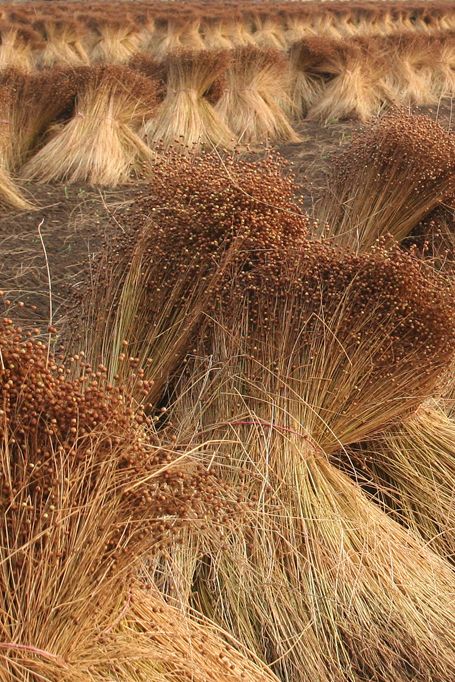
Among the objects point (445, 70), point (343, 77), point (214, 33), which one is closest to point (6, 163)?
point (343, 77)

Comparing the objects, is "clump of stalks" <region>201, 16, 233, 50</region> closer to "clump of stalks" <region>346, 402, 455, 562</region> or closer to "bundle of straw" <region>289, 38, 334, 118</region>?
"bundle of straw" <region>289, 38, 334, 118</region>

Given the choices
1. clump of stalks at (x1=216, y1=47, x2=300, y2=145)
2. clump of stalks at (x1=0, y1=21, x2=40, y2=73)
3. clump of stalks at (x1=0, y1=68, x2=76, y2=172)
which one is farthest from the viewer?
clump of stalks at (x1=0, y1=21, x2=40, y2=73)

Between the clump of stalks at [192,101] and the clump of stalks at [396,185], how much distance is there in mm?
2922

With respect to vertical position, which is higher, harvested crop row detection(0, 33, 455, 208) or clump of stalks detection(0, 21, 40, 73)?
harvested crop row detection(0, 33, 455, 208)

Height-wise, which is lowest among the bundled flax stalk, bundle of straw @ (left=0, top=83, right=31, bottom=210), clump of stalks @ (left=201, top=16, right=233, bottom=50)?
bundle of straw @ (left=0, top=83, right=31, bottom=210)

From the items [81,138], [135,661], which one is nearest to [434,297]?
[135,661]

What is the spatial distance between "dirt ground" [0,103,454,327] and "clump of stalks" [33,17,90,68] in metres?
6.27

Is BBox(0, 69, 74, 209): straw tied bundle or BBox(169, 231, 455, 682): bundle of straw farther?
BBox(0, 69, 74, 209): straw tied bundle

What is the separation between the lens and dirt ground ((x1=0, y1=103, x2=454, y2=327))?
372cm

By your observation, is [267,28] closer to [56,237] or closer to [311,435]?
[56,237]

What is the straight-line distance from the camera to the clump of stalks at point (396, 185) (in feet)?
12.8

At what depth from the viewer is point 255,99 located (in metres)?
7.70

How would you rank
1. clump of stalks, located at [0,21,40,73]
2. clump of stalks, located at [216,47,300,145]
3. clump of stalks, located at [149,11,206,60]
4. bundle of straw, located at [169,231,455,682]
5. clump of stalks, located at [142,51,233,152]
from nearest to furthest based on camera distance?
bundle of straw, located at [169,231,455,682] → clump of stalks, located at [142,51,233,152] → clump of stalks, located at [216,47,300,145] → clump of stalks, located at [0,21,40,73] → clump of stalks, located at [149,11,206,60]

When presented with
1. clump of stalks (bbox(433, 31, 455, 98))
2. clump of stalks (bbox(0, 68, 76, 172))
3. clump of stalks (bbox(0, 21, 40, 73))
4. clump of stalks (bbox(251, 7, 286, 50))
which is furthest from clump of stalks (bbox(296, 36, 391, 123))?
clump of stalks (bbox(251, 7, 286, 50))
